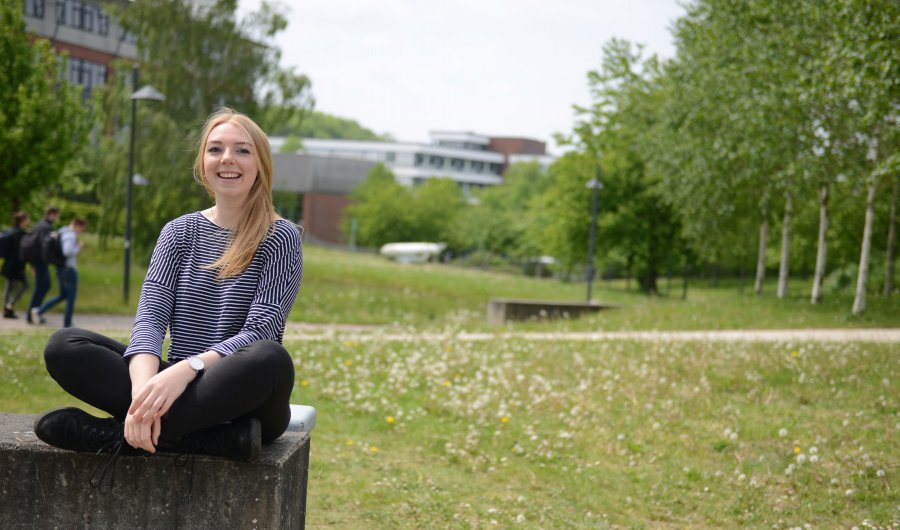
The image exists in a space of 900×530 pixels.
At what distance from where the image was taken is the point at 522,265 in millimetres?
77750

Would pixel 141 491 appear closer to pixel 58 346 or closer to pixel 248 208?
pixel 58 346

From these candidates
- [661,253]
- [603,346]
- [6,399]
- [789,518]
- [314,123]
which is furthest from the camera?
[314,123]

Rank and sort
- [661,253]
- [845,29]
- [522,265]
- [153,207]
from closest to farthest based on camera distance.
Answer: [845,29]
[153,207]
[661,253]
[522,265]

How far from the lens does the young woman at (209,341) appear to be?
343 centimetres

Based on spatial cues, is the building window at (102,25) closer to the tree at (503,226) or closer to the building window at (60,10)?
the building window at (60,10)

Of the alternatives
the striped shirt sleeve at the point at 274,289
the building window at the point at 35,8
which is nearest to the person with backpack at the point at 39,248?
the striped shirt sleeve at the point at 274,289

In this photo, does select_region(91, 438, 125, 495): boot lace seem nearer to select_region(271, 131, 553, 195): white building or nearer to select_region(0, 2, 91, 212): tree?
select_region(0, 2, 91, 212): tree

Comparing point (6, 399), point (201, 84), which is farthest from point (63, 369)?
point (201, 84)

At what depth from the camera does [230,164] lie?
3.93 m

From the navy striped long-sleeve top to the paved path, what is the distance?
11162 mm

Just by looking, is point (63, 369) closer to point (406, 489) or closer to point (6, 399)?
point (406, 489)

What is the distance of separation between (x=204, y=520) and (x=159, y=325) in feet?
2.62

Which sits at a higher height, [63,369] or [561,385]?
[63,369]

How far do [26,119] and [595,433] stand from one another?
18735mm
